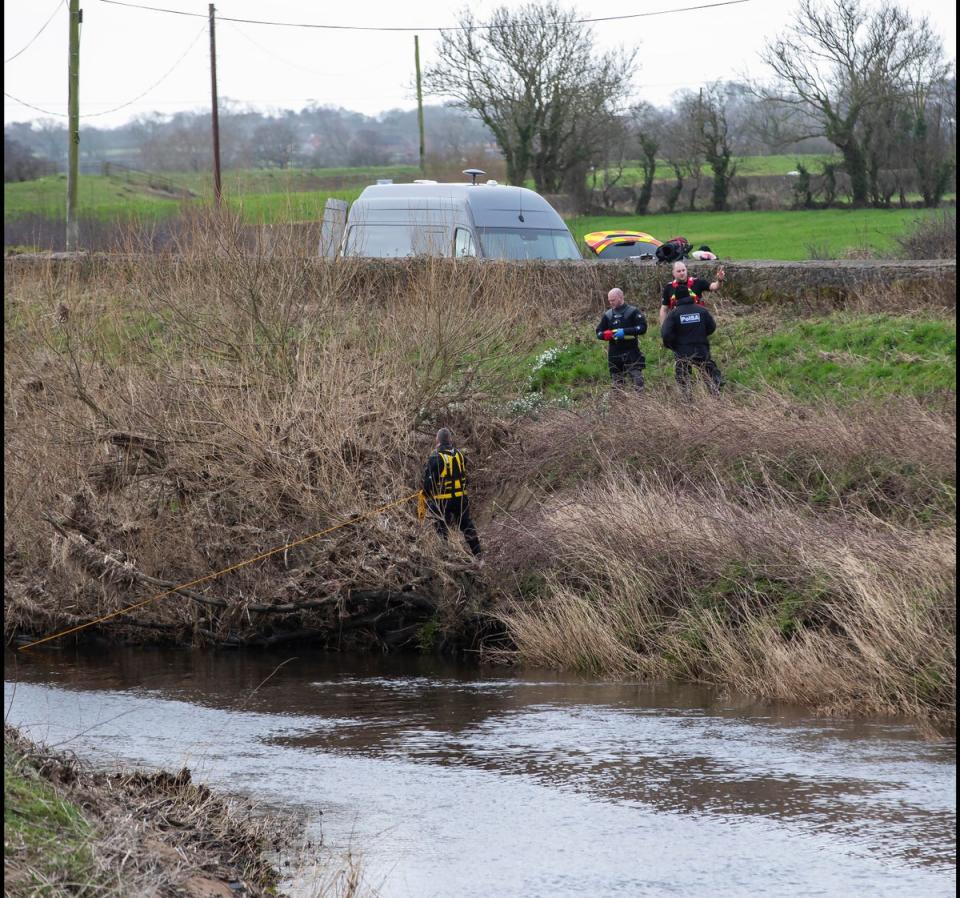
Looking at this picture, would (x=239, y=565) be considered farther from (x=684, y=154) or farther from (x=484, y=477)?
(x=684, y=154)

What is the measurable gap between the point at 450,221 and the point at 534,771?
11112mm

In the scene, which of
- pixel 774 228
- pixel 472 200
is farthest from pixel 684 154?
pixel 472 200

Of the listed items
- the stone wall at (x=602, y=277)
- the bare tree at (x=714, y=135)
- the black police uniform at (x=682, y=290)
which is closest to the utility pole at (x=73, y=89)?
the stone wall at (x=602, y=277)

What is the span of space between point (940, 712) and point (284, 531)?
23.6 feet

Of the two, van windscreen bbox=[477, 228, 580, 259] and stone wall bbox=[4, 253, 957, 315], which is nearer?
stone wall bbox=[4, 253, 957, 315]

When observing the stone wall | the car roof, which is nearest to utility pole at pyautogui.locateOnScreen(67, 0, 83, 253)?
the stone wall

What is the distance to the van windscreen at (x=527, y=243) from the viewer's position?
2012 centimetres

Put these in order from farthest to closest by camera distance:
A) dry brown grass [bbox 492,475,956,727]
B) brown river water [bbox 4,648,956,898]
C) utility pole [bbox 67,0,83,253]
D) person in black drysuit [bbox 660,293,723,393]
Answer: utility pole [bbox 67,0,83,253], person in black drysuit [bbox 660,293,723,393], dry brown grass [bbox 492,475,956,727], brown river water [bbox 4,648,956,898]

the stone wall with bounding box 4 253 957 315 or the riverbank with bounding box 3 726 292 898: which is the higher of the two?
the stone wall with bounding box 4 253 957 315

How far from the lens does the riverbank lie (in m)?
6.16

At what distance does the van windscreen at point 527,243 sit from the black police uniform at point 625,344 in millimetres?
3099

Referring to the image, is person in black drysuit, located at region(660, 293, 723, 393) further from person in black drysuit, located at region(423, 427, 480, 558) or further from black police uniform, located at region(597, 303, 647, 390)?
person in black drysuit, located at region(423, 427, 480, 558)

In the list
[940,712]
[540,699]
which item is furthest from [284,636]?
[940,712]

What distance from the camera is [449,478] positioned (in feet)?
47.1
